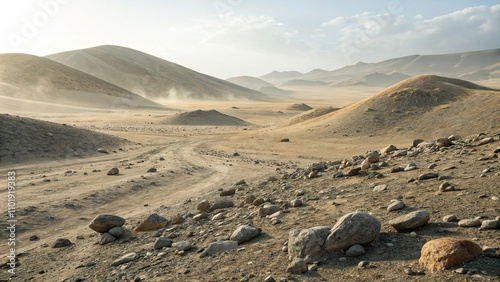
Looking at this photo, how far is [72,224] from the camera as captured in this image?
911 centimetres

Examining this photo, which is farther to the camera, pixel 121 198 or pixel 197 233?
pixel 121 198

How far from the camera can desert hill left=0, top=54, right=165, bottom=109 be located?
69562mm

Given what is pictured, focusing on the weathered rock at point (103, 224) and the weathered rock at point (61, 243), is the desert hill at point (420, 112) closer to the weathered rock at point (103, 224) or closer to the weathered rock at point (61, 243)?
the weathered rock at point (103, 224)

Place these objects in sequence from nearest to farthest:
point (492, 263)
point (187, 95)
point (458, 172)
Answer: point (492, 263) < point (458, 172) < point (187, 95)

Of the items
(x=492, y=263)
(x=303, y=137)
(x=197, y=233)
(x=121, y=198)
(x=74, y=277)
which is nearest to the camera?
(x=492, y=263)

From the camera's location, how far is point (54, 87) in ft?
252

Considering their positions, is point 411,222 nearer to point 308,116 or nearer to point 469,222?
point 469,222

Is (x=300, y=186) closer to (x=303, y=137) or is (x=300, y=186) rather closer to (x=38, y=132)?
(x=38, y=132)

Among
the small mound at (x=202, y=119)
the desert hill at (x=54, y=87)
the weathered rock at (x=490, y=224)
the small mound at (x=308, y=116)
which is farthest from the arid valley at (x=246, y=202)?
the desert hill at (x=54, y=87)

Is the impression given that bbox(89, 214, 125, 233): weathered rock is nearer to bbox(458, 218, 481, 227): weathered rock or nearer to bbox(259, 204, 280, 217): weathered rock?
bbox(259, 204, 280, 217): weathered rock

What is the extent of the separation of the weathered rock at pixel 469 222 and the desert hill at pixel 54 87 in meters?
67.4

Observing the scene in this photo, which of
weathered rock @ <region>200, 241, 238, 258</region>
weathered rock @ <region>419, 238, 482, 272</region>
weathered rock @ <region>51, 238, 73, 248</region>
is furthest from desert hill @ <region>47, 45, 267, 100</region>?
→ weathered rock @ <region>419, 238, 482, 272</region>

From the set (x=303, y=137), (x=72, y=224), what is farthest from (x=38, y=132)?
(x=303, y=137)

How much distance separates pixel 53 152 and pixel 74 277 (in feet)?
49.2
